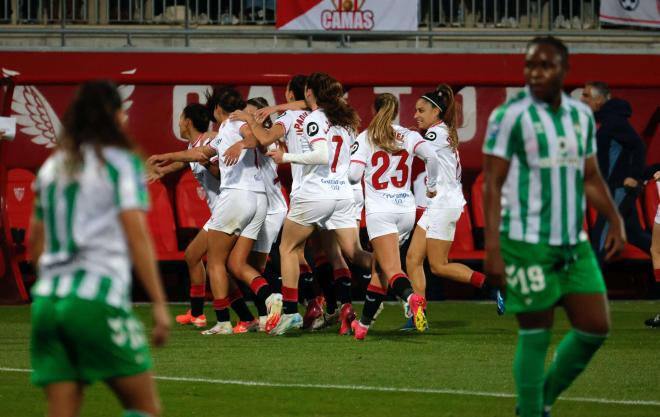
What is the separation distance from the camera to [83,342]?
16.1 ft

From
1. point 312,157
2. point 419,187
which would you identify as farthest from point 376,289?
point 419,187

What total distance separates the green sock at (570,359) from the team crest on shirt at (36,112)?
34.5 feet

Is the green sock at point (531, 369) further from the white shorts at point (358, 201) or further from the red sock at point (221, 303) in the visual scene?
the white shorts at point (358, 201)

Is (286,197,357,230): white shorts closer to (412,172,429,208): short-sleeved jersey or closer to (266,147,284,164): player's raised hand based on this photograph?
(266,147,284,164): player's raised hand

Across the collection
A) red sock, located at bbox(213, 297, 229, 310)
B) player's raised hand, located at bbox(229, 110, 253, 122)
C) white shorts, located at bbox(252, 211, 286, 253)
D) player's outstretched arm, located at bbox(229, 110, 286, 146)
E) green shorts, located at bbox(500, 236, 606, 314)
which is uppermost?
player's raised hand, located at bbox(229, 110, 253, 122)

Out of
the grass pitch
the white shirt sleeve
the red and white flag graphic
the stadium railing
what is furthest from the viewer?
the stadium railing

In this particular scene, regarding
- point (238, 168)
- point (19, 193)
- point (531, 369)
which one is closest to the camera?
point (531, 369)

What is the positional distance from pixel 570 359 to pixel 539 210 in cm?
83

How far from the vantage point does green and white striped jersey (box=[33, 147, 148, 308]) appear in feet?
16.1

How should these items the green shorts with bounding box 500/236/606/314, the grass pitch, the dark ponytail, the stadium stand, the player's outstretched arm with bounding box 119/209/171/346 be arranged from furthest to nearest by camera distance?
the stadium stand < the dark ponytail < the grass pitch < the green shorts with bounding box 500/236/606/314 < the player's outstretched arm with bounding box 119/209/171/346

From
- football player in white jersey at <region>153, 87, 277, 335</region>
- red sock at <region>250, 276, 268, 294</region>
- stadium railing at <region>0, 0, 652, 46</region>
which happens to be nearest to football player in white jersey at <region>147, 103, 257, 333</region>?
football player in white jersey at <region>153, 87, 277, 335</region>

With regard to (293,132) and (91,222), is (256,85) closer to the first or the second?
(293,132)

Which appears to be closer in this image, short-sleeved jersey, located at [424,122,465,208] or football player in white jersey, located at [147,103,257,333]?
short-sleeved jersey, located at [424,122,465,208]

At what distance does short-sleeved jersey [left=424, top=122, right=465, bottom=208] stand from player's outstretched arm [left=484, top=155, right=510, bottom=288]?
5.88 m
